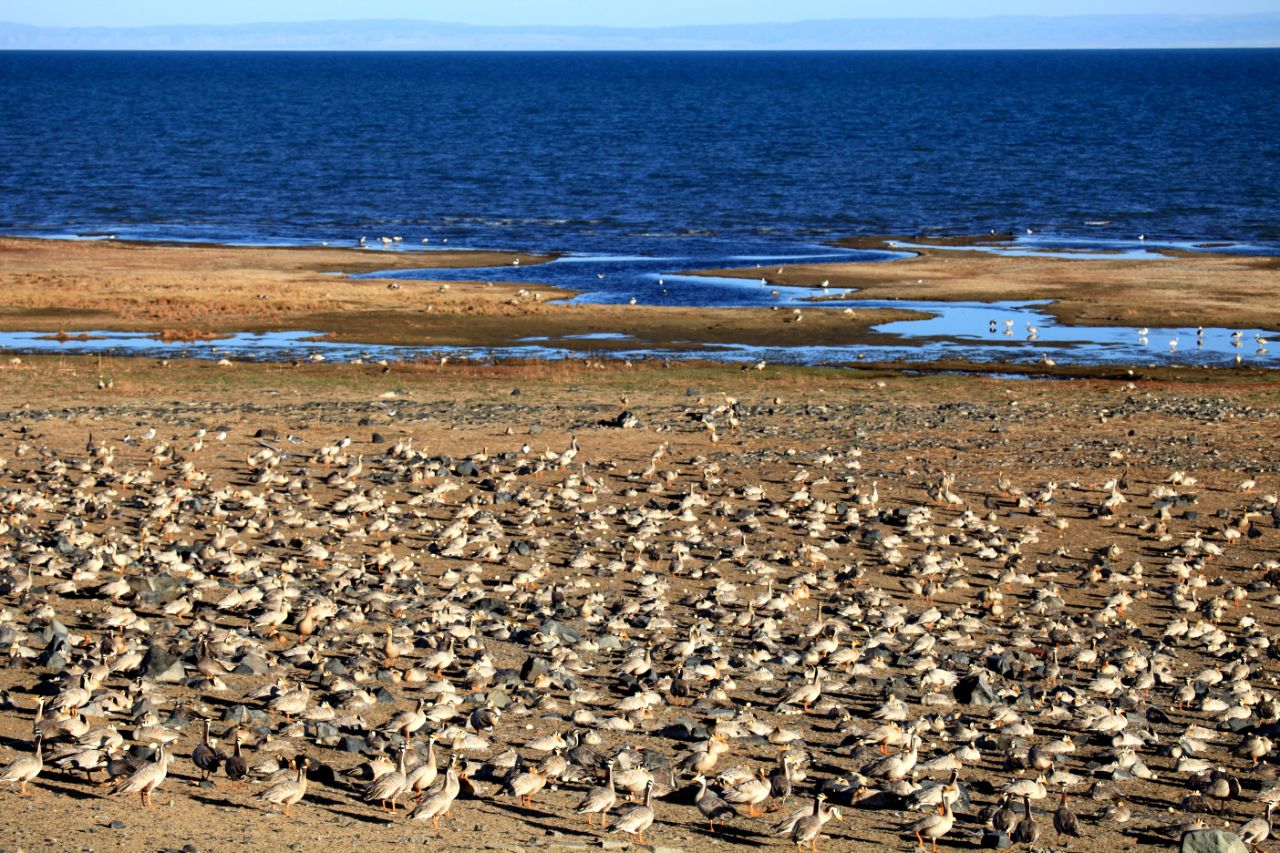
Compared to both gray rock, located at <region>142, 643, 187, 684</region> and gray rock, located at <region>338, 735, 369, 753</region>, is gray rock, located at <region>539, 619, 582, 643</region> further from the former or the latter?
gray rock, located at <region>142, 643, 187, 684</region>

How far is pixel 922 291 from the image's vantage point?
5831 centimetres

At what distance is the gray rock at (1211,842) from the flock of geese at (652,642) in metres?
0.49

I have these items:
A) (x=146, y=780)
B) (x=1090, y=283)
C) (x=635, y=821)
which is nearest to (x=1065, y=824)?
(x=635, y=821)

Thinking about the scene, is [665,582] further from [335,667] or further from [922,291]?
[922,291]

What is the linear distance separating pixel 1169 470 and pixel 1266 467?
6.44 ft

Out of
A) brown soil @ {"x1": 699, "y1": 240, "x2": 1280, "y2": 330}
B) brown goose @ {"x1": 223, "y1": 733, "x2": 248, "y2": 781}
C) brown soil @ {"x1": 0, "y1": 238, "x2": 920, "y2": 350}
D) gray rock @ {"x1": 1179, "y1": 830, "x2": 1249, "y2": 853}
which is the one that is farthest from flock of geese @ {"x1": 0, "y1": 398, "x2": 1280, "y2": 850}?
brown soil @ {"x1": 699, "y1": 240, "x2": 1280, "y2": 330}

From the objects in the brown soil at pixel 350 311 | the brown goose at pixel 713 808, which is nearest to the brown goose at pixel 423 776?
the brown goose at pixel 713 808

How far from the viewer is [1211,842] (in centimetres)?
1329

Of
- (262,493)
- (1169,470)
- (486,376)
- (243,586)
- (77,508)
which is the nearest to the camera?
(243,586)

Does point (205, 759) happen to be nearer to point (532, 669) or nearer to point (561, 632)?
point (532, 669)

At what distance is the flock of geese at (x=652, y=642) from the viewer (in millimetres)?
14266

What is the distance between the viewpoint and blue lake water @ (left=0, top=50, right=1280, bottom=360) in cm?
7319

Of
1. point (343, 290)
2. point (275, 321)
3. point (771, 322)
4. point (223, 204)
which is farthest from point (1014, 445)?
point (223, 204)

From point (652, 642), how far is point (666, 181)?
286 feet
